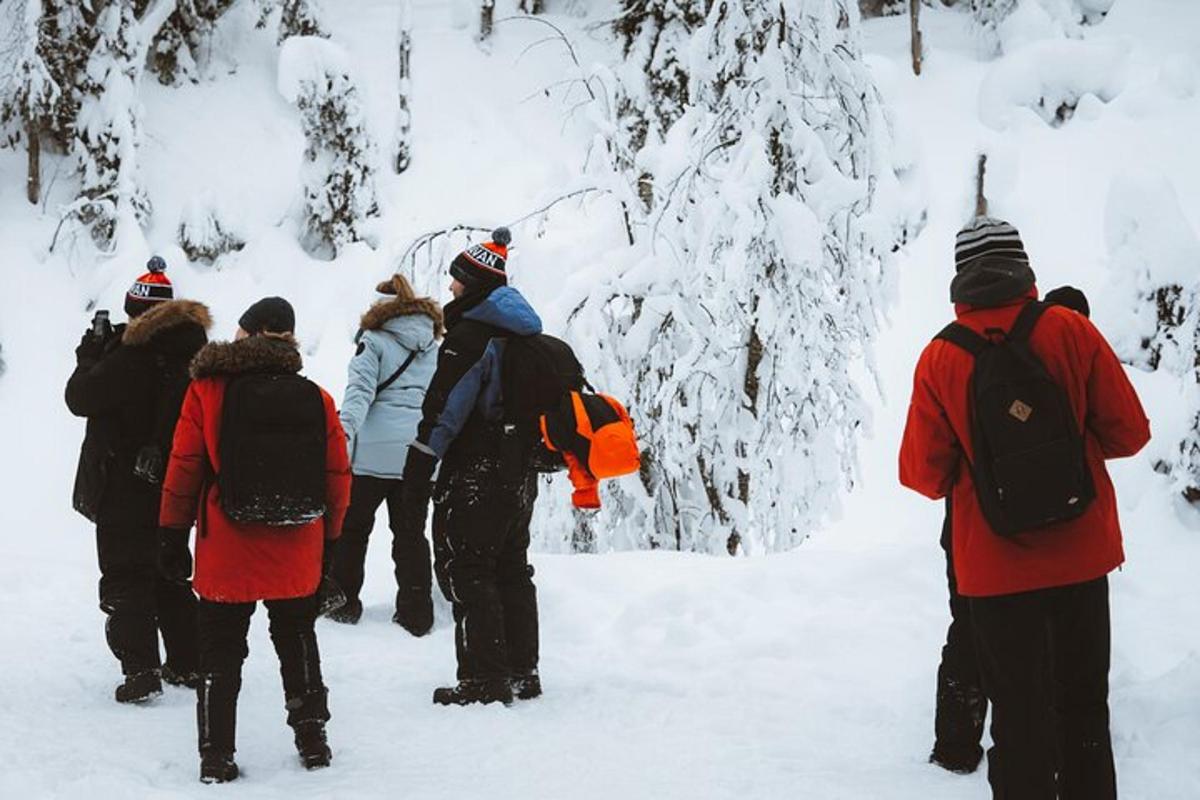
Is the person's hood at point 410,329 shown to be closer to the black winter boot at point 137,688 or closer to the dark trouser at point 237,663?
the black winter boot at point 137,688

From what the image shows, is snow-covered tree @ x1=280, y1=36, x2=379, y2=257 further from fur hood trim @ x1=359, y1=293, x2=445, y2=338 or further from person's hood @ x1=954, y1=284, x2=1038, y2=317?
person's hood @ x1=954, y1=284, x2=1038, y2=317

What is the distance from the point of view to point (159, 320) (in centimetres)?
447

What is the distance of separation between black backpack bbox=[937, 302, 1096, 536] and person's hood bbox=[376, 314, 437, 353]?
362 cm

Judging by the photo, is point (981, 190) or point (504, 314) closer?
point (504, 314)

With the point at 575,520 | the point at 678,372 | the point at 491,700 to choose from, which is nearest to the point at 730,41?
the point at 678,372

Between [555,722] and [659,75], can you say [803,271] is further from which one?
[555,722]

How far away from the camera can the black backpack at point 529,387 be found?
4543mm

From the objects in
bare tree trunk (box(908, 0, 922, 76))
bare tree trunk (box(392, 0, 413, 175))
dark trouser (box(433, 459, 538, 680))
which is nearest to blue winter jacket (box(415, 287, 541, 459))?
dark trouser (box(433, 459, 538, 680))

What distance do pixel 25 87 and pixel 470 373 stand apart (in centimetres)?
1599

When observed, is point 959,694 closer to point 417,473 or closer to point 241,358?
point 417,473

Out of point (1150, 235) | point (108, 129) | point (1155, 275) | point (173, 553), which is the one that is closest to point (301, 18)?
point (108, 129)

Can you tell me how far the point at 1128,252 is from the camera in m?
11.6

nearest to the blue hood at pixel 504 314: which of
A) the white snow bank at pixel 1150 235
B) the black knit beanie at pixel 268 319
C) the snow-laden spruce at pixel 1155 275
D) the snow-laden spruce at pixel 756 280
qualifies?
the black knit beanie at pixel 268 319

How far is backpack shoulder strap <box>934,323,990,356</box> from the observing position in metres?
2.85
